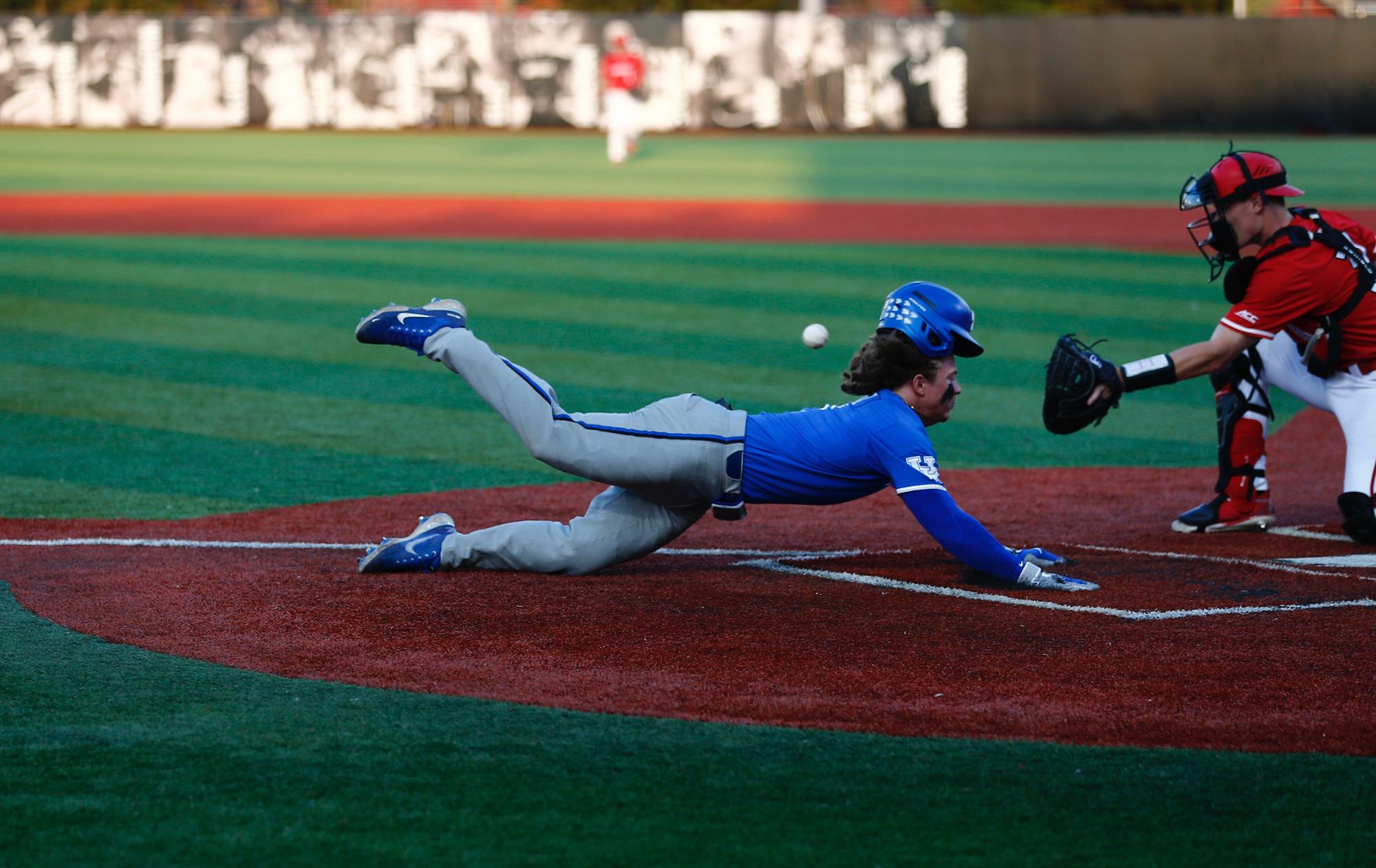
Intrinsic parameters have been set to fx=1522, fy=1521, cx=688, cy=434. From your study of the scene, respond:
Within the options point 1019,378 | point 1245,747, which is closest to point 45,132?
point 1019,378

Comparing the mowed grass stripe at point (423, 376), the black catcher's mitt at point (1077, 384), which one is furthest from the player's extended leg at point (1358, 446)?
the mowed grass stripe at point (423, 376)

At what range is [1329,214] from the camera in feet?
20.2

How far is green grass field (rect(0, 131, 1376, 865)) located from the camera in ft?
10.3

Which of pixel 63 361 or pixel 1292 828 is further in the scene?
pixel 63 361

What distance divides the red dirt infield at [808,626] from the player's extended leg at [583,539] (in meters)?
0.07

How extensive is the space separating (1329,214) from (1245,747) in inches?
128

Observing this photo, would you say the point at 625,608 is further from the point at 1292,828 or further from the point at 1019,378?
the point at 1019,378

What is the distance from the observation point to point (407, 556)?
518cm

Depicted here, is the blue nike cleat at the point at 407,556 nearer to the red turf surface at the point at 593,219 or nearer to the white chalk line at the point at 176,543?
the white chalk line at the point at 176,543

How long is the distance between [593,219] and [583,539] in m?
13.1

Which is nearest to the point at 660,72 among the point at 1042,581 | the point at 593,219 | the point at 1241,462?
the point at 593,219

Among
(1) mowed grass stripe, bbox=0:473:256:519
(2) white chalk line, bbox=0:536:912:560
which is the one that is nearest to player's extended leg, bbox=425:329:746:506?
(2) white chalk line, bbox=0:536:912:560

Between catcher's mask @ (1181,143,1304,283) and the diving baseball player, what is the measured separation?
54.6 inches

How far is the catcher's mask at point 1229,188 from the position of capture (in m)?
5.71
